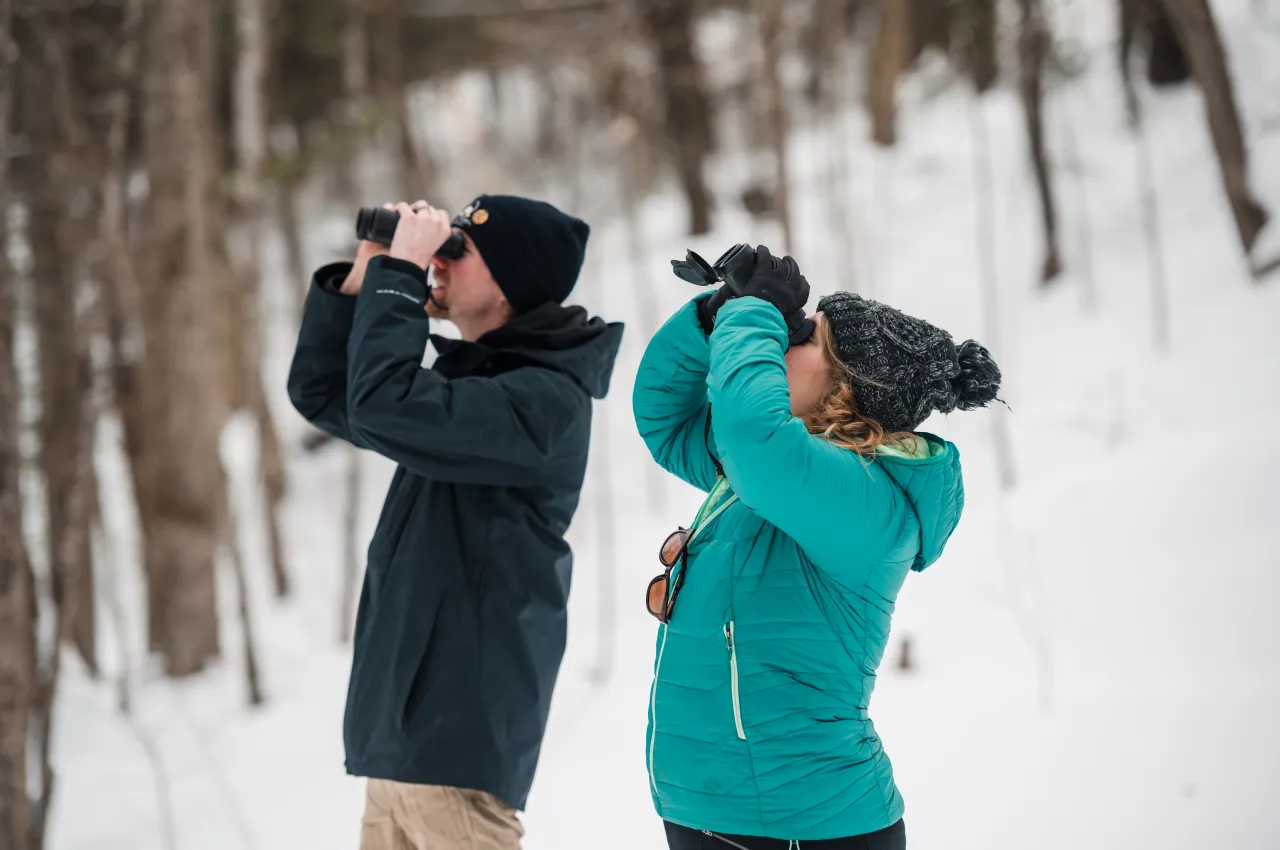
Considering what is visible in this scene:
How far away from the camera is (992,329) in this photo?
26.2 ft

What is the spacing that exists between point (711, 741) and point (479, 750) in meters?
0.54

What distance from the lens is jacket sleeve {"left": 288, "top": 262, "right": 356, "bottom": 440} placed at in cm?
222

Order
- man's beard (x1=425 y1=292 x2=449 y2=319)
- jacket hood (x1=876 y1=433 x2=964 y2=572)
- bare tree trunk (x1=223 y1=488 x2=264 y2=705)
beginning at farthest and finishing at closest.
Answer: bare tree trunk (x1=223 y1=488 x2=264 y2=705) < man's beard (x1=425 y1=292 x2=449 y2=319) < jacket hood (x1=876 y1=433 x2=964 y2=572)

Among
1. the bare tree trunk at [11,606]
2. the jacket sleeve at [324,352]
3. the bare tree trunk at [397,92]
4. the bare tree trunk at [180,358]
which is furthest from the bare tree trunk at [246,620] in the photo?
the bare tree trunk at [397,92]

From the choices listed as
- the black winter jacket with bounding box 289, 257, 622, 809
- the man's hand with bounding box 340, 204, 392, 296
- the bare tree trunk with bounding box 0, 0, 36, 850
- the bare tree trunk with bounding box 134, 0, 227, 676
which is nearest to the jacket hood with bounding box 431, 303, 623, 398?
the black winter jacket with bounding box 289, 257, 622, 809

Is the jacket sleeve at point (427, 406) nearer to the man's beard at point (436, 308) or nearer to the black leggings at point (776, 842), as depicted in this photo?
the man's beard at point (436, 308)

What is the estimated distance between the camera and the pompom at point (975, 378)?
1.72 meters

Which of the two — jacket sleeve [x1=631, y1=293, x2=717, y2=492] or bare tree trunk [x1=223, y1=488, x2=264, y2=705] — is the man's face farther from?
bare tree trunk [x1=223, y1=488, x2=264, y2=705]

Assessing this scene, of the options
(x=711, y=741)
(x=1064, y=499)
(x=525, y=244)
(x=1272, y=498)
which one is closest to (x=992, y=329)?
(x=1064, y=499)

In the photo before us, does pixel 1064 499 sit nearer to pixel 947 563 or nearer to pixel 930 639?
pixel 947 563

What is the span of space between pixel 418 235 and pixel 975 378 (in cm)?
104

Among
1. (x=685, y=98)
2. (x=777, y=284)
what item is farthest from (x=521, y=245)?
(x=685, y=98)

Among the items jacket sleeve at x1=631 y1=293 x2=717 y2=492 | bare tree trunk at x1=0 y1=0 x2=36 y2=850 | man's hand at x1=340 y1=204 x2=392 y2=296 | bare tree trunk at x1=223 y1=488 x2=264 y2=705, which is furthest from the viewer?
bare tree trunk at x1=223 y1=488 x2=264 y2=705

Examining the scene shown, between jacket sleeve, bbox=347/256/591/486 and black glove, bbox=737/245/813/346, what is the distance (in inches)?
21.6
